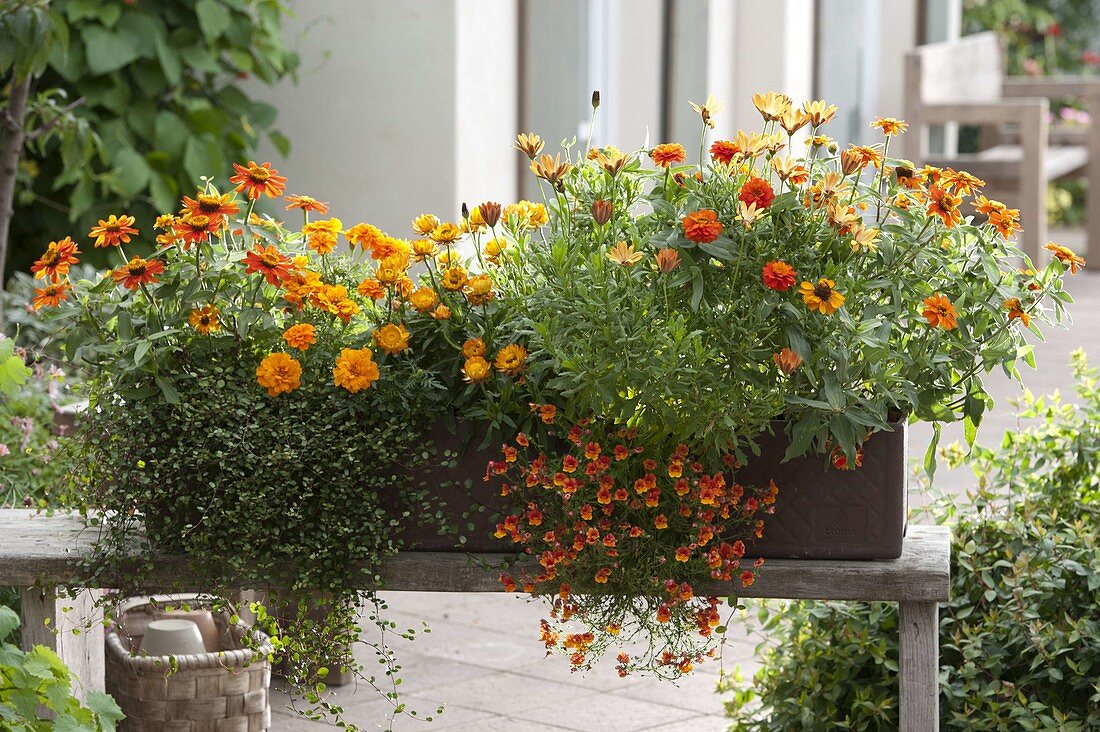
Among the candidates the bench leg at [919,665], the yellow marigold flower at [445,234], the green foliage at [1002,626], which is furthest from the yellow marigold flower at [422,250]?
the green foliage at [1002,626]

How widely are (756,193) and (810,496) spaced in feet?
1.24

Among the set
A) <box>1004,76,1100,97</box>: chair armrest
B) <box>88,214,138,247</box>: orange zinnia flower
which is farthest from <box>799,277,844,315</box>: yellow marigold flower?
<box>1004,76,1100,97</box>: chair armrest

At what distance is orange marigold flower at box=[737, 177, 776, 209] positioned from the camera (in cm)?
154

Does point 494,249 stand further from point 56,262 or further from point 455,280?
point 56,262

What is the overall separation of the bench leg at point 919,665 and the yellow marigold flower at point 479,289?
24.2 inches

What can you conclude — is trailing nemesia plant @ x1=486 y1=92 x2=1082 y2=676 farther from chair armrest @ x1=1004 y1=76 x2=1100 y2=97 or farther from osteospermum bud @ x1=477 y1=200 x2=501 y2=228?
chair armrest @ x1=1004 y1=76 x2=1100 y2=97

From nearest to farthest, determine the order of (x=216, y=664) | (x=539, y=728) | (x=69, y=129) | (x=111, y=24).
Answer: (x=216, y=664) < (x=539, y=728) < (x=69, y=129) < (x=111, y=24)

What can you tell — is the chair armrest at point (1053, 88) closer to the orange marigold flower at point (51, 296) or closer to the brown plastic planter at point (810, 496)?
the brown plastic planter at point (810, 496)

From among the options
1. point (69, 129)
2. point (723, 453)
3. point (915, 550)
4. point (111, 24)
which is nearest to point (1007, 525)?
point (915, 550)

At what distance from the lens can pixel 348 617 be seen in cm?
173

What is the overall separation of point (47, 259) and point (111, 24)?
97.3 inches

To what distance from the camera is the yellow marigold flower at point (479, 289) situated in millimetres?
1694

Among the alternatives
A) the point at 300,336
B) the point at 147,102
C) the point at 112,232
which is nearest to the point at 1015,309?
the point at 300,336

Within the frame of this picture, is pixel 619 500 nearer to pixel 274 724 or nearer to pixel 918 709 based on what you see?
pixel 918 709
